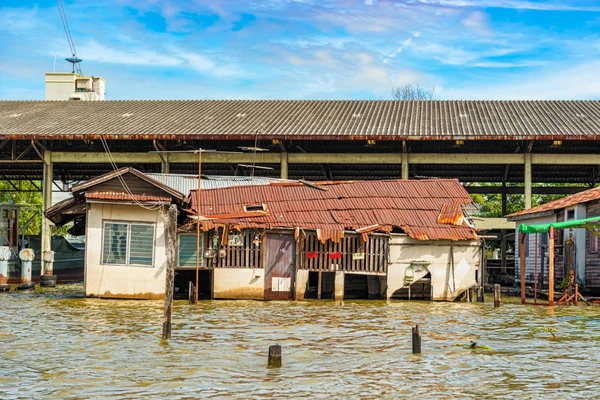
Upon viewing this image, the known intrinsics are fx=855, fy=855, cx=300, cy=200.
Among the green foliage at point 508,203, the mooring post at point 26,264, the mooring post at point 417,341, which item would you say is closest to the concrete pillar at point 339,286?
the mooring post at point 417,341

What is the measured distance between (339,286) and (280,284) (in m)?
1.82

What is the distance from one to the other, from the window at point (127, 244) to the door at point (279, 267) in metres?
3.52

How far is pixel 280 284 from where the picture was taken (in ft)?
84.4

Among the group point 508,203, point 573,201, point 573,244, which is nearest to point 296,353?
point 573,201

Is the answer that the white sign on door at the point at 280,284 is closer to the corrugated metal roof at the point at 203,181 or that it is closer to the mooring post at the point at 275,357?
the corrugated metal roof at the point at 203,181

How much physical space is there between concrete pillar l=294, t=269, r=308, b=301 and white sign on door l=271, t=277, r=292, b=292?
0.25 metres

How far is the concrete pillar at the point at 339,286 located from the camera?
2600cm

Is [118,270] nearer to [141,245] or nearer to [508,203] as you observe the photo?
[141,245]

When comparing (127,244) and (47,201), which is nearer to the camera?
(127,244)

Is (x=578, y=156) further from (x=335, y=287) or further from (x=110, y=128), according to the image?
(x=110, y=128)

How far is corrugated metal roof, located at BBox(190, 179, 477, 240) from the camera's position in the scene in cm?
2605

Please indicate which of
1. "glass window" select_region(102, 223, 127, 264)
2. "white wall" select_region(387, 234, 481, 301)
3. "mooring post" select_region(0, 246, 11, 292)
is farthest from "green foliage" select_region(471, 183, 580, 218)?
"glass window" select_region(102, 223, 127, 264)

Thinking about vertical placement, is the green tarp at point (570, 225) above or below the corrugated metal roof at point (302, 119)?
below

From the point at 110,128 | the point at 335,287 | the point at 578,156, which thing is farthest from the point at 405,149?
the point at 110,128
